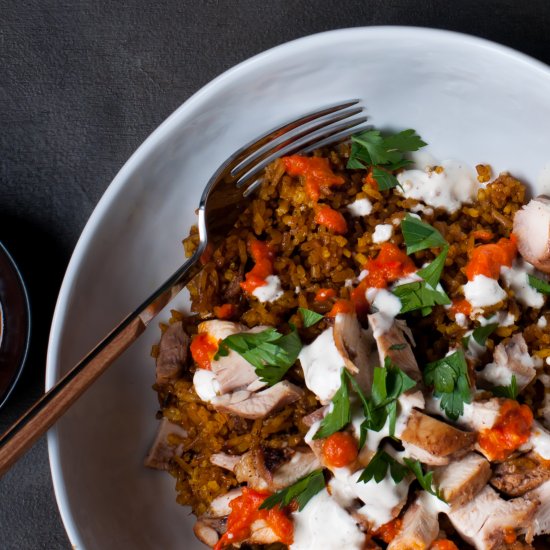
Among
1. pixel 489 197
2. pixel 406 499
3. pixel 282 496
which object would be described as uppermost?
pixel 489 197

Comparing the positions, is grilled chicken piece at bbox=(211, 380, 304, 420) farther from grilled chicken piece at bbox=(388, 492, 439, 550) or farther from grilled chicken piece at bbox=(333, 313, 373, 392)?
grilled chicken piece at bbox=(388, 492, 439, 550)

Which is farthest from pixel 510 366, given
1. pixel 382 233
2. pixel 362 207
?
pixel 362 207

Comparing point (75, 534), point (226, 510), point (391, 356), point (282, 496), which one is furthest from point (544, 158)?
point (75, 534)

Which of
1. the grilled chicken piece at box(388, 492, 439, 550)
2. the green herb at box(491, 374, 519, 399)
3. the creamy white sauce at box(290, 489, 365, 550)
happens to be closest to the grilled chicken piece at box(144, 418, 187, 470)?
the creamy white sauce at box(290, 489, 365, 550)

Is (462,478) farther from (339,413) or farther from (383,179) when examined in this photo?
(383,179)

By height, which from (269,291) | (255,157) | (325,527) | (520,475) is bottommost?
(520,475)

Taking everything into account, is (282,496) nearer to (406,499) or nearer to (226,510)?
(226,510)
